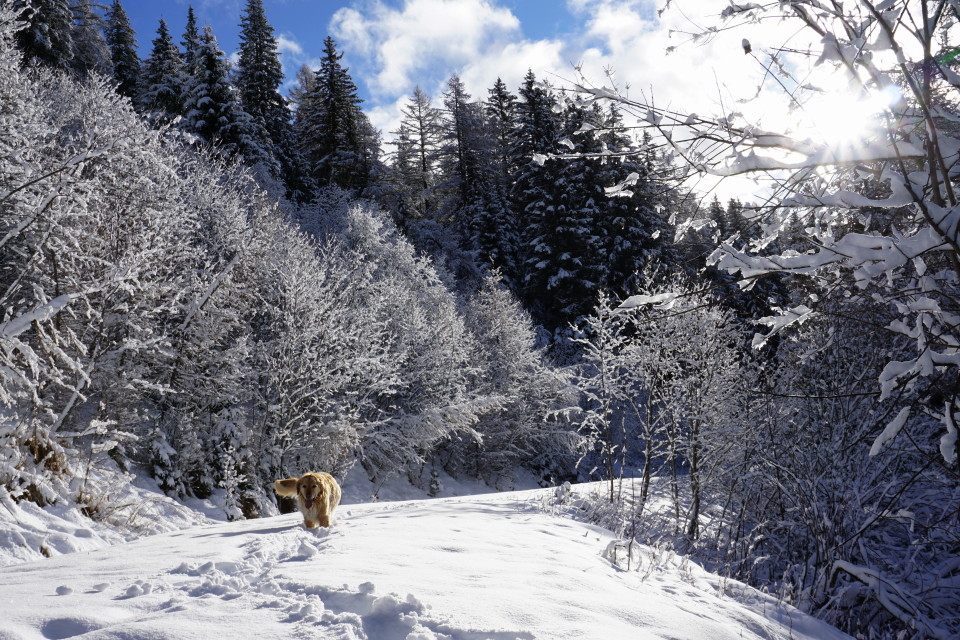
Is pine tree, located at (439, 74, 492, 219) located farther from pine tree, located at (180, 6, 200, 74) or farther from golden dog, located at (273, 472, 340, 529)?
golden dog, located at (273, 472, 340, 529)

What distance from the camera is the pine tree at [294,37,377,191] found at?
35062 mm

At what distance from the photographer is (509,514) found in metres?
7.59

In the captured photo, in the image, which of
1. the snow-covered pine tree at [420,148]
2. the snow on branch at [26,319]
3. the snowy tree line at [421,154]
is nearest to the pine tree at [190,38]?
the snowy tree line at [421,154]

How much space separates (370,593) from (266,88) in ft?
125

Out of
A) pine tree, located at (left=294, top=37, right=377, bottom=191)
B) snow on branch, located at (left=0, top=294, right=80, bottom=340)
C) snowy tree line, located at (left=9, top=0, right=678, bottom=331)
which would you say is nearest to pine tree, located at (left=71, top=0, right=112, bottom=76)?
snowy tree line, located at (left=9, top=0, right=678, bottom=331)

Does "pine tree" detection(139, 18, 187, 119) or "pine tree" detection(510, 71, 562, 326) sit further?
"pine tree" detection(510, 71, 562, 326)

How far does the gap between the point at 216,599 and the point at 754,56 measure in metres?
3.64

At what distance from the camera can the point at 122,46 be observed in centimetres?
3512

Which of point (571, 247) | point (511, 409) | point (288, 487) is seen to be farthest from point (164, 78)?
point (288, 487)

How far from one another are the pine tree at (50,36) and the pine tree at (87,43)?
1.56 m

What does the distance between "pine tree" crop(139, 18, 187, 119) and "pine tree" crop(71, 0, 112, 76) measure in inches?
91.1

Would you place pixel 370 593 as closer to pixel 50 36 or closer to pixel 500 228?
pixel 500 228

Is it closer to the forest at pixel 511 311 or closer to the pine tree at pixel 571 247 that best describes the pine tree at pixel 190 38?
the forest at pixel 511 311

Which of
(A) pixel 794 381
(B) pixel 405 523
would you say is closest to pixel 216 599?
(B) pixel 405 523
